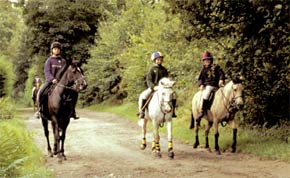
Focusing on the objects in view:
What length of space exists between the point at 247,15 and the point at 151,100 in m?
3.41

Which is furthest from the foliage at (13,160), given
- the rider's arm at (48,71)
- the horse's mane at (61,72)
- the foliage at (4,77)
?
the foliage at (4,77)

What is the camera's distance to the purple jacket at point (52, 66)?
42.5 ft

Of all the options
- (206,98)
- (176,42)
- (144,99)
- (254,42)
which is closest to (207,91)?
(206,98)

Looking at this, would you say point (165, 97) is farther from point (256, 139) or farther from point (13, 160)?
point (13, 160)

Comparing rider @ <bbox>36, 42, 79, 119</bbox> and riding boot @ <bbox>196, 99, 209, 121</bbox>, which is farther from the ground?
rider @ <bbox>36, 42, 79, 119</bbox>

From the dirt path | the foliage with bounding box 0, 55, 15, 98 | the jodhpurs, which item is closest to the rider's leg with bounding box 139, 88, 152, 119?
the dirt path

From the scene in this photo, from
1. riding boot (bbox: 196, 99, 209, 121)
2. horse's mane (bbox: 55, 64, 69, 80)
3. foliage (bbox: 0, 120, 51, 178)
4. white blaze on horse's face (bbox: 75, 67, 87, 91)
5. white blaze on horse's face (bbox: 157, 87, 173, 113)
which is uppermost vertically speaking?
horse's mane (bbox: 55, 64, 69, 80)

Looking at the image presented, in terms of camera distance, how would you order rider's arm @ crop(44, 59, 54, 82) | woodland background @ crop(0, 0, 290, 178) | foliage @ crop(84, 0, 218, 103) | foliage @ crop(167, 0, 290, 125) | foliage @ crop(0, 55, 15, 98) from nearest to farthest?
woodland background @ crop(0, 0, 290, 178), foliage @ crop(167, 0, 290, 125), rider's arm @ crop(44, 59, 54, 82), foliage @ crop(84, 0, 218, 103), foliage @ crop(0, 55, 15, 98)

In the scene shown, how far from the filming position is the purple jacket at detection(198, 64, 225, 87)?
1365 cm

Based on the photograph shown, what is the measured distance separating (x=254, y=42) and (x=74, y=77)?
15.6 ft

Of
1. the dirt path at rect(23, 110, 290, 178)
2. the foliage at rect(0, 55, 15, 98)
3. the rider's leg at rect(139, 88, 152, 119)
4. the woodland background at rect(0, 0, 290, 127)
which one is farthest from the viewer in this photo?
the foliage at rect(0, 55, 15, 98)

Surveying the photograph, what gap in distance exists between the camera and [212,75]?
13.8 meters

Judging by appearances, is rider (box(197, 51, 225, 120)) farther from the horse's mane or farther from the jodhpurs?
the horse's mane

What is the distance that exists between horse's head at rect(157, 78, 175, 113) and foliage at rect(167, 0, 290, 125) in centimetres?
204
